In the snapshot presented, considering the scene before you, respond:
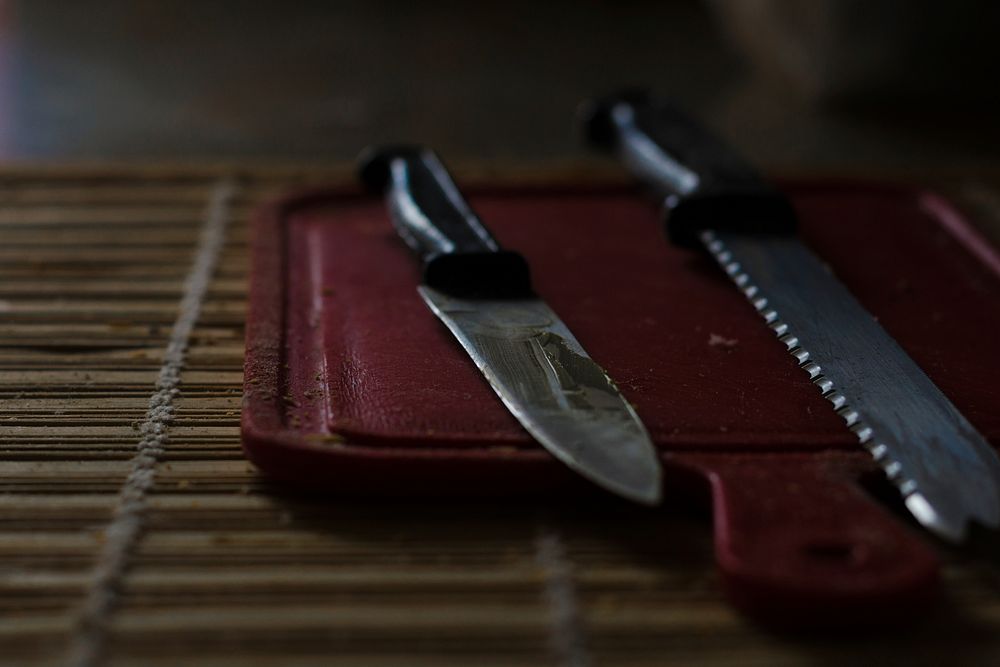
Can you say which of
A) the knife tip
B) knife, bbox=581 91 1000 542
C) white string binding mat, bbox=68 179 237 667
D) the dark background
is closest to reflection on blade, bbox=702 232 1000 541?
knife, bbox=581 91 1000 542

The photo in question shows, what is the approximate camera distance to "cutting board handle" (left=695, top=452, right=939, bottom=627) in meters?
0.53

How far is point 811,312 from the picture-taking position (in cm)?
75

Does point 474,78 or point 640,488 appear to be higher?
point 474,78

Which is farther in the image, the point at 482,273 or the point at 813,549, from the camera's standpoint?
the point at 482,273

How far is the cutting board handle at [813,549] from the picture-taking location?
53 centimetres

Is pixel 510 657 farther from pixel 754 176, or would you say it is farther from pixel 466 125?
pixel 466 125

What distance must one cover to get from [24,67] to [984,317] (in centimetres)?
126

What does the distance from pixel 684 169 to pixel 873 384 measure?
0.30m

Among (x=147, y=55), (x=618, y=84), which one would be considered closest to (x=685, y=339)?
(x=618, y=84)

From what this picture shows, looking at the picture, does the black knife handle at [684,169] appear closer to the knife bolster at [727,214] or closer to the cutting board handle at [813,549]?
the knife bolster at [727,214]

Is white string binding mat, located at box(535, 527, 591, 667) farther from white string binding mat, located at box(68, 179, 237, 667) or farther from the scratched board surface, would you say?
white string binding mat, located at box(68, 179, 237, 667)

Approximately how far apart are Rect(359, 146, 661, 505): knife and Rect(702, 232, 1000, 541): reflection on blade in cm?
12

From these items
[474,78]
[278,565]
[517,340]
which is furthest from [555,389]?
[474,78]

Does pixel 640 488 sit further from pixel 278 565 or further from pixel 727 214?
pixel 727 214
